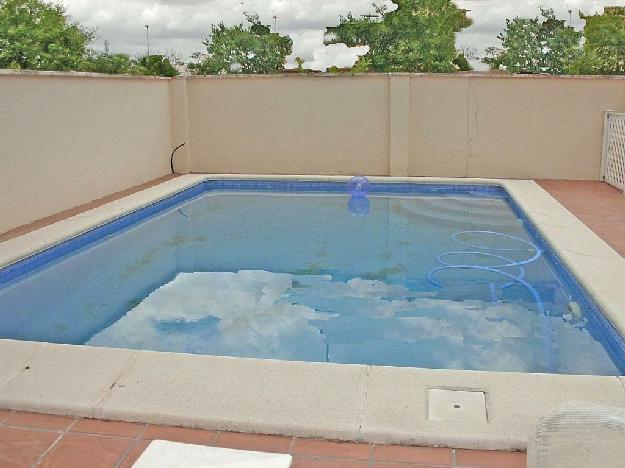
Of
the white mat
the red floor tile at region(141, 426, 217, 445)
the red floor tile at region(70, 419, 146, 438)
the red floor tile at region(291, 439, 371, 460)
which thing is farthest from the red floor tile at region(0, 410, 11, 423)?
the red floor tile at region(291, 439, 371, 460)

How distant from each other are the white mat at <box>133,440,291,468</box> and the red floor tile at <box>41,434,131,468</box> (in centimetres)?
17

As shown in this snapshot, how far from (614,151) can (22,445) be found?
961 centimetres

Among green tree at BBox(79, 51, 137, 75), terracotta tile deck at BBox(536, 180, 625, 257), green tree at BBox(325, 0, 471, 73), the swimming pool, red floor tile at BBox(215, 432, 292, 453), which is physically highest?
green tree at BBox(325, 0, 471, 73)

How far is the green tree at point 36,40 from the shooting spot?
11.4 meters

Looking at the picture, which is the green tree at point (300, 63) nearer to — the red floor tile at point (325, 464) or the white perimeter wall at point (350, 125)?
the white perimeter wall at point (350, 125)

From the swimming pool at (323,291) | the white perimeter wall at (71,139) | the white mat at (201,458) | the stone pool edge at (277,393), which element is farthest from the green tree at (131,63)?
the white mat at (201,458)

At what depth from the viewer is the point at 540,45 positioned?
67.6 ft

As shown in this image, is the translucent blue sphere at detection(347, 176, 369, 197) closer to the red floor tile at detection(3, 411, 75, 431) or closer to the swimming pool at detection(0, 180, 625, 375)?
the swimming pool at detection(0, 180, 625, 375)

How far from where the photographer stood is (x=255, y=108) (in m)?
11.8

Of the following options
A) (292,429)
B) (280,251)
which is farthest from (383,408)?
(280,251)

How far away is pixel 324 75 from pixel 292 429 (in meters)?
9.27

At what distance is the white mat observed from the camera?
263cm

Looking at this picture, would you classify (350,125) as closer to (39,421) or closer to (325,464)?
(39,421)

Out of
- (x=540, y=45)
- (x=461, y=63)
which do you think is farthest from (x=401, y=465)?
(x=540, y=45)
